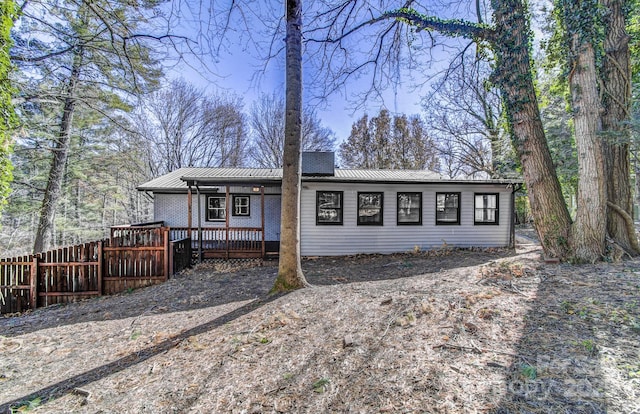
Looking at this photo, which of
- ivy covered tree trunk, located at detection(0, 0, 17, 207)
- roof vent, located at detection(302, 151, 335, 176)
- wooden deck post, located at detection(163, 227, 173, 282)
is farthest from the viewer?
roof vent, located at detection(302, 151, 335, 176)

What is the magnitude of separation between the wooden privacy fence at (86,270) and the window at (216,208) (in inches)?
196

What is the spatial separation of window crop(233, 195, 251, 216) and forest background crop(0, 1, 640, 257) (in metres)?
4.59

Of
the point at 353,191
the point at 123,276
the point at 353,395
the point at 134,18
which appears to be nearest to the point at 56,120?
the point at 134,18

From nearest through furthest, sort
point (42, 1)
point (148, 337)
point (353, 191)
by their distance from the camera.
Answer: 1. point (148, 337)
2. point (42, 1)
3. point (353, 191)

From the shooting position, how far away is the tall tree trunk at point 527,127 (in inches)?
209

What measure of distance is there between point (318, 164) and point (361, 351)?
28.5 ft

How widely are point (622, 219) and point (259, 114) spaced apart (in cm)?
2093

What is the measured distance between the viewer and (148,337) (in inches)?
140

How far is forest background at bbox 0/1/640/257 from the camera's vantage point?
5.77m

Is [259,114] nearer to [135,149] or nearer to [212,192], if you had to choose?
[135,149]

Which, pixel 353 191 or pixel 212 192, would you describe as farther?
pixel 212 192

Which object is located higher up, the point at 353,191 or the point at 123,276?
the point at 353,191

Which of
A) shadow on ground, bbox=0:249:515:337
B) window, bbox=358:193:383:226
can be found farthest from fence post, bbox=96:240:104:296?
window, bbox=358:193:383:226

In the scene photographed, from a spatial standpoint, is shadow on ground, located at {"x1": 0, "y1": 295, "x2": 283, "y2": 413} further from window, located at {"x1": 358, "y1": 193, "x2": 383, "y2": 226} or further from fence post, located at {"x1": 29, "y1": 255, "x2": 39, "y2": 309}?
window, located at {"x1": 358, "y1": 193, "x2": 383, "y2": 226}
